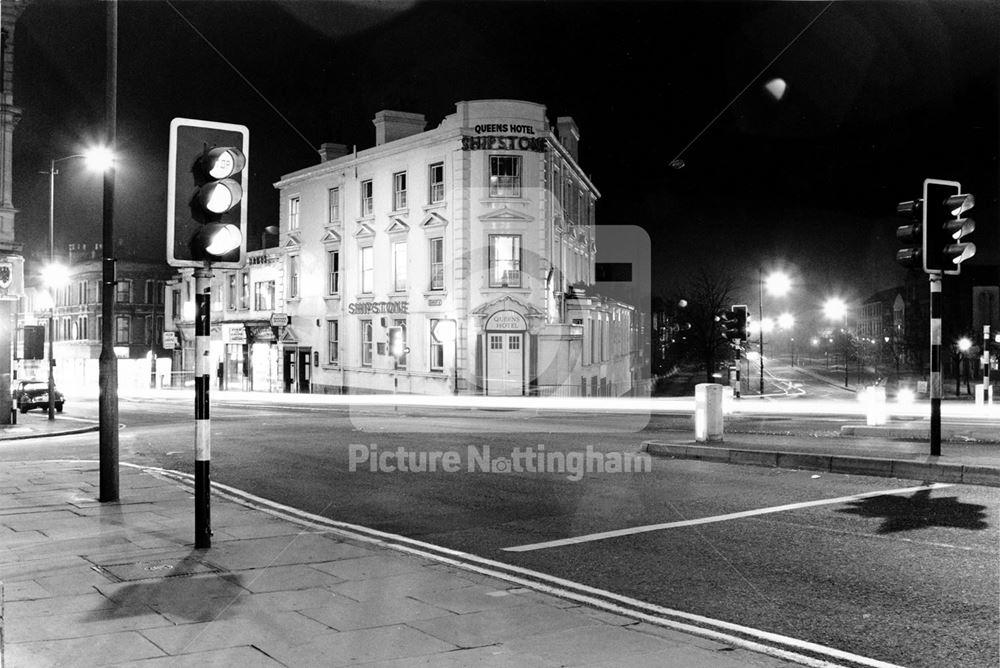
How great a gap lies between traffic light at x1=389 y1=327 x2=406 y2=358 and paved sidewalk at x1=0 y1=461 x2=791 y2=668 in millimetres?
31521

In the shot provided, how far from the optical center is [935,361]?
41.7ft

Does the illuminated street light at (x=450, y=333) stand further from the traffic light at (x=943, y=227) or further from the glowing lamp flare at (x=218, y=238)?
the glowing lamp flare at (x=218, y=238)

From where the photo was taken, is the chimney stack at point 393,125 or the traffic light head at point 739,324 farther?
the chimney stack at point 393,125

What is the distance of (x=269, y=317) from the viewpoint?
49375 mm

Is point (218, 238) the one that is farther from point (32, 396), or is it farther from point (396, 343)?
point (396, 343)

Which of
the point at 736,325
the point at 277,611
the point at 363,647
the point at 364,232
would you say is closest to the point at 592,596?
the point at 363,647

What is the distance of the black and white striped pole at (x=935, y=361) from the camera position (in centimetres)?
1266

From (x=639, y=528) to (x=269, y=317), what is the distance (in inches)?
1679

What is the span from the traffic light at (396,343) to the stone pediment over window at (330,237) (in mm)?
6345

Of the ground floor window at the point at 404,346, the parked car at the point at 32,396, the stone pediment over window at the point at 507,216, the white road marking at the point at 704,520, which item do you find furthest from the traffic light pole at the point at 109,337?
the ground floor window at the point at 404,346

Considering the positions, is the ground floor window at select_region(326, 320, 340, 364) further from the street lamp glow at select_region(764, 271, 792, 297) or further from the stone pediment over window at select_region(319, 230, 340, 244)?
the street lamp glow at select_region(764, 271, 792, 297)

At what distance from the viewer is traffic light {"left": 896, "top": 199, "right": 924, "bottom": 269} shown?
41.9ft

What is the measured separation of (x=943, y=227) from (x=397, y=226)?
3049 centimetres

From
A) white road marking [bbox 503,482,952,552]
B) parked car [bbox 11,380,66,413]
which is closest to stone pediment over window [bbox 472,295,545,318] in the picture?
parked car [bbox 11,380,66,413]
